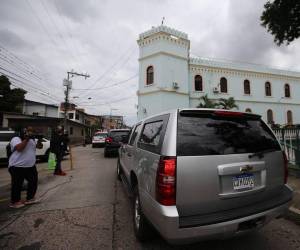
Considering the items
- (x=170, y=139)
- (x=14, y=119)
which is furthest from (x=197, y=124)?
(x=14, y=119)

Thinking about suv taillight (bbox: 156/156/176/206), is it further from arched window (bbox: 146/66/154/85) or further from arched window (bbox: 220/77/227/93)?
arched window (bbox: 220/77/227/93)

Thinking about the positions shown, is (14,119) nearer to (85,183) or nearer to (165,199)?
(85,183)

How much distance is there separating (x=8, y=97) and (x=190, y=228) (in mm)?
38552

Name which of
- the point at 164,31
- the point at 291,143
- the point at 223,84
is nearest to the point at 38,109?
the point at 164,31

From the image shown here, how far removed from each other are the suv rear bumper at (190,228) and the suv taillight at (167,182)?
0.24 ft

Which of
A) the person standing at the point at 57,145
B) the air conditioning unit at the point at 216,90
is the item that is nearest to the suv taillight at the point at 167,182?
the person standing at the point at 57,145

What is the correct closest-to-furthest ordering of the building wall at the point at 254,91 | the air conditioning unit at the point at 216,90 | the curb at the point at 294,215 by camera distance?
1. the curb at the point at 294,215
2. the air conditioning unit at the point at 216,90
3. the building wall at the point at 254,91

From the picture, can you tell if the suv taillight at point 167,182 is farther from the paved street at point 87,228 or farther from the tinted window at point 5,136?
the tinted window at point 5,136

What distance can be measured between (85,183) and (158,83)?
15841 mm

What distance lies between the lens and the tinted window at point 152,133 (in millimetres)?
2691

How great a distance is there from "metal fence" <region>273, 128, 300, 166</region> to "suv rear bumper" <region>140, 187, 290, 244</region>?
4554mm

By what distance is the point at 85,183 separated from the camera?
6.60 m

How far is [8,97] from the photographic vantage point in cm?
3244

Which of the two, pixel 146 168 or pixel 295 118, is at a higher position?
pixel 295 118
